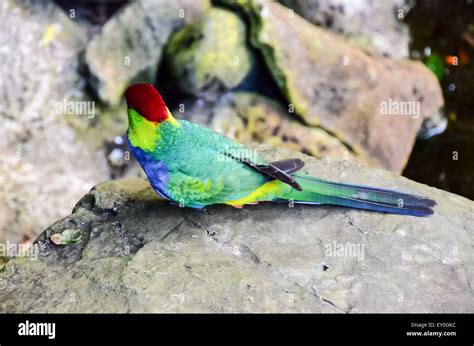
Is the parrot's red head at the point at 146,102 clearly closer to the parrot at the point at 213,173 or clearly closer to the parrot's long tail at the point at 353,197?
the parrot at the point at 213,173

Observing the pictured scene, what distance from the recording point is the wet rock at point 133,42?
587 centimetres

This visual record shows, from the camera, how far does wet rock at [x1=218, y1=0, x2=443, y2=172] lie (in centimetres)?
599

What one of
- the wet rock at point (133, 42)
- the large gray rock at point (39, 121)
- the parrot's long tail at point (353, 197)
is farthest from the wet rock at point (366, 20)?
the parrot's long tail at point (353, 197)

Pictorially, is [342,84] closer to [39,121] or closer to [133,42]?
[133,42]

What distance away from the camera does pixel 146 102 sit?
128 inches

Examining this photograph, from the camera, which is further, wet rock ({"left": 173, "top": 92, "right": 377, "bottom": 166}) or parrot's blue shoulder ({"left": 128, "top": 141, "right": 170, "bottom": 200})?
wet rock ({"left": 173, "top": 92, "right": 377, "bottom": 166})

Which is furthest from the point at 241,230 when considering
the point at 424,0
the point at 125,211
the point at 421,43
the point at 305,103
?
the point at 424,0

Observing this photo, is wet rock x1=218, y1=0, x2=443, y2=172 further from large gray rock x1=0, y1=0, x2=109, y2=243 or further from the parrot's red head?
the parrot's red head

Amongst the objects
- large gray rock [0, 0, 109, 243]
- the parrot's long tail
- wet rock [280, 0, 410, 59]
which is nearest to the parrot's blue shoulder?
the parrot's long tail

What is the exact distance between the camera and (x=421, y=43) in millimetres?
7535

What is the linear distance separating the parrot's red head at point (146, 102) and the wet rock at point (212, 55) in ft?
8.65

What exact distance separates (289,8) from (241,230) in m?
3.94

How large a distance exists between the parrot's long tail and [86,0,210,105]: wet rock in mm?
2917

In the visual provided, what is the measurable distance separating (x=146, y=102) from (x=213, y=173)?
564mm
